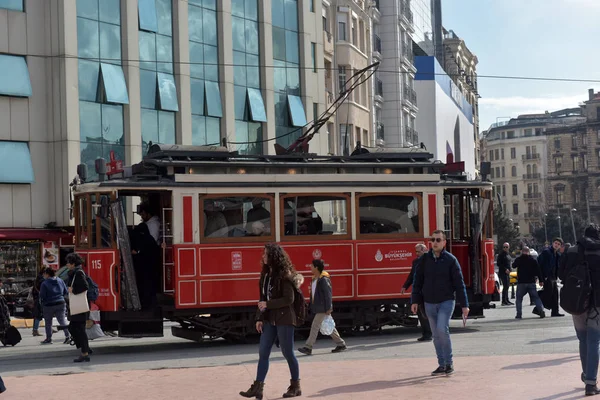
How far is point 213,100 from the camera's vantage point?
138 ft

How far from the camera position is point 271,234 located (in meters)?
18.8

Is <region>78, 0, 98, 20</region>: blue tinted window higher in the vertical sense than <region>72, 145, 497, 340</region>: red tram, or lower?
higher

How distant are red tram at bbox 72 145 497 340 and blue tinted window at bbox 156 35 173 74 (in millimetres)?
20012

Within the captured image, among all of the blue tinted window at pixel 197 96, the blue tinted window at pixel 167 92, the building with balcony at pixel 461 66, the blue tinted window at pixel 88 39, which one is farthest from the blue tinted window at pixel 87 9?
the building with balcony at pixel 461 66

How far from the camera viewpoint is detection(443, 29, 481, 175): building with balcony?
95625 mm

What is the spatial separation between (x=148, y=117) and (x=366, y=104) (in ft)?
65.8

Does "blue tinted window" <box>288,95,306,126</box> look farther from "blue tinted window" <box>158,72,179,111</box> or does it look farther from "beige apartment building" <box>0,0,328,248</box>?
"blue tinted window" <box>158,72,179,111</box>

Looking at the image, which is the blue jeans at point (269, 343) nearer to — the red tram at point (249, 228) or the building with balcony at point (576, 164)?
the red tram at point (249, 228)

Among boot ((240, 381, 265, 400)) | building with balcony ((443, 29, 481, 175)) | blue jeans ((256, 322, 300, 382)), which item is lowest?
boot ((240, 381, 265, 400))

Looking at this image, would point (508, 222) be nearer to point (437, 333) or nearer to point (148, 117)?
point (148, 117)

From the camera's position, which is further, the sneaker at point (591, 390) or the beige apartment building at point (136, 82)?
the beige apartment building at point (136, 82)

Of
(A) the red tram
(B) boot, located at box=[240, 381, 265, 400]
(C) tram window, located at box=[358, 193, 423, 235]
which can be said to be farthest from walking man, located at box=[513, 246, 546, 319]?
(B) boot, located at box=[240, 381, 265, 400]

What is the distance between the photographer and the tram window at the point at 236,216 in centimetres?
1839

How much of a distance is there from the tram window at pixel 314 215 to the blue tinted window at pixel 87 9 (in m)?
19.1
